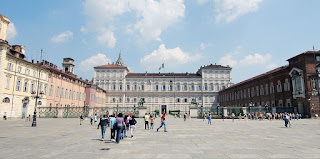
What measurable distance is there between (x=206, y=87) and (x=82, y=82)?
136 ft

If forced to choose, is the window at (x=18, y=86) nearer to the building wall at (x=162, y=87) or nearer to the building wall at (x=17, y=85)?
the building wall at (x=17, y=85)

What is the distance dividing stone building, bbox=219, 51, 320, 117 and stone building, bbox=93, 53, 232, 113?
23.7 meters

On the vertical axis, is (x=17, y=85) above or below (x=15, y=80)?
below

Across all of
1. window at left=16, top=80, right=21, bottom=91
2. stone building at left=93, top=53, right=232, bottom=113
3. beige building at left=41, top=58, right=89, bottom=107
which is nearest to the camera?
window at left=16, top=80, right=21, bottom=91

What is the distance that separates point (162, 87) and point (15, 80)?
46452mm

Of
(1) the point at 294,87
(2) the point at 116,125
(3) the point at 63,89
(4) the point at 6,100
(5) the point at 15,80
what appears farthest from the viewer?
(3) the point at 63,89

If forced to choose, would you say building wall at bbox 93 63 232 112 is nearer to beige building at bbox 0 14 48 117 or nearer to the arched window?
beige building at bbox 0 14 48 117

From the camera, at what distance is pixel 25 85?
34312mm

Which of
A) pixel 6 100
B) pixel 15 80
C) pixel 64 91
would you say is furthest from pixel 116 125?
pixel 64 91

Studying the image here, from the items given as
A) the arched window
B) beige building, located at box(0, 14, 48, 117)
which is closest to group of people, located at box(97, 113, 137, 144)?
beige building, located at box(0, 14, 48, 117)

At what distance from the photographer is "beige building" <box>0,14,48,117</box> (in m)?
29.2

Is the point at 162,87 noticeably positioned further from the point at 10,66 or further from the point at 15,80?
the point at 10,66

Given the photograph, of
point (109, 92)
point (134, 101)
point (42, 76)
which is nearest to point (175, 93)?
point (134, 101)

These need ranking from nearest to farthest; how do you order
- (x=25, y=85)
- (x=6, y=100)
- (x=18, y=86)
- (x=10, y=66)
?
1. (x=6, y=100)
2. (x=10, y=66)
3. (x=18, y=86)
4. (x=25, y=85)
